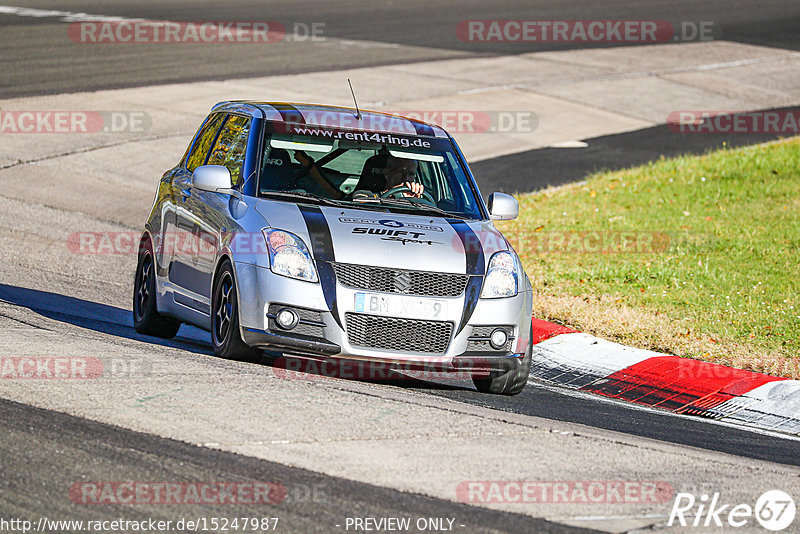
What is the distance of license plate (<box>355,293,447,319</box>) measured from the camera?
7.51 m

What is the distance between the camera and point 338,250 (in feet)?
24.9

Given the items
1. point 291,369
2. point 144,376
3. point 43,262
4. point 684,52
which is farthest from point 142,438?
point 684,52

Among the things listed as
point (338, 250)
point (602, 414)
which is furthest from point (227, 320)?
point (602, 414)

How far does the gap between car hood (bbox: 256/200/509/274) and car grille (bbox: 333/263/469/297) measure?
4cm

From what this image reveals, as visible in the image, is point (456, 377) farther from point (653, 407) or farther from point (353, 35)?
point (353, 35)

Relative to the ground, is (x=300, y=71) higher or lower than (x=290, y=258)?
higher

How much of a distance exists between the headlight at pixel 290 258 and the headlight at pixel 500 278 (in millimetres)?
1142

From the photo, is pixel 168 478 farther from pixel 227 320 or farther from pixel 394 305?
pixel 227 320

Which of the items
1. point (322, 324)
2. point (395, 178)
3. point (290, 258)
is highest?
point (395, 178)

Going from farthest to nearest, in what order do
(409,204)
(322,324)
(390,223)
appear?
(409,204), (390,223), (322,324)

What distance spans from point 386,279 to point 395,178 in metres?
1.42

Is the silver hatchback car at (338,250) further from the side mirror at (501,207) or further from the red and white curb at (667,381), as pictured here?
the red and white curb at (667,381)

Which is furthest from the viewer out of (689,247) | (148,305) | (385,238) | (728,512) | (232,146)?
(689,247)

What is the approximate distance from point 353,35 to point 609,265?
61.0 feet
